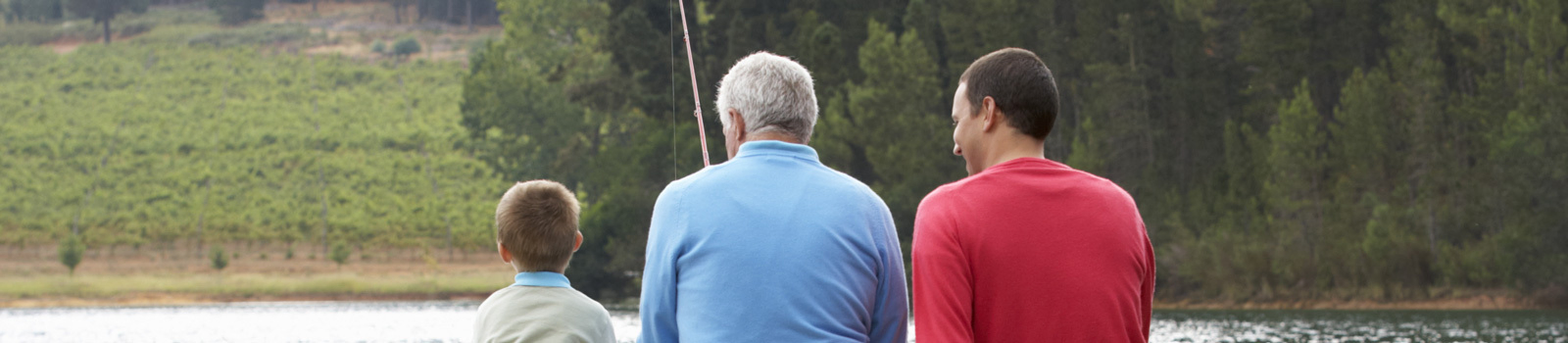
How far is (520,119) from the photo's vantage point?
2657 inches

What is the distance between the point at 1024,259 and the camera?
2629mm

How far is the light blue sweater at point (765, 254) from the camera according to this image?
2.64m

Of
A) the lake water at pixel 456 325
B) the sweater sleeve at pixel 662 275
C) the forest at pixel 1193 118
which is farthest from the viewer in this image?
the forest at pixel 1193 118

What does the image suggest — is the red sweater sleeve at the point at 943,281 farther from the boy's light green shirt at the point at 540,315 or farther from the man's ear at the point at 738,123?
the boy's light green shirt at the point at 540,315

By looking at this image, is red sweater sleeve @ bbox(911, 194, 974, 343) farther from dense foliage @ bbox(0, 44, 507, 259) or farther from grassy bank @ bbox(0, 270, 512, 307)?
dense foliage @ bbox(0, 44, 507, 259)

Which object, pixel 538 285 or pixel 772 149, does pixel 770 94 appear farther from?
pixel 538 285

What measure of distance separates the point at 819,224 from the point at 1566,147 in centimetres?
4704

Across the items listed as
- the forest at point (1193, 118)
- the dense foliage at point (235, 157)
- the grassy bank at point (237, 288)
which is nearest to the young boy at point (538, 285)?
the forest at point (1193, 118)

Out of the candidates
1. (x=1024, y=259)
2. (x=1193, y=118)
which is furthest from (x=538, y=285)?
(x=1193, y=118)

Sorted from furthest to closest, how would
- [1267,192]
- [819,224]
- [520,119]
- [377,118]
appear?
[377,118] → [520,119] → [1267,192] → [819,224]

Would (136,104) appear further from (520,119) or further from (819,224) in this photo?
(819,224)

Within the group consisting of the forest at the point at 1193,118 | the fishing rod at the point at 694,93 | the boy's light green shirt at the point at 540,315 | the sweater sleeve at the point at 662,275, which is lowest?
the forest at the point at 1193,118

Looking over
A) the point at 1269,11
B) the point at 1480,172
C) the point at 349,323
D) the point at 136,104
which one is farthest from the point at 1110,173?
the point at 136,104

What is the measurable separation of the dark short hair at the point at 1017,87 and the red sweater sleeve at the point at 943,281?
0.25 metres
